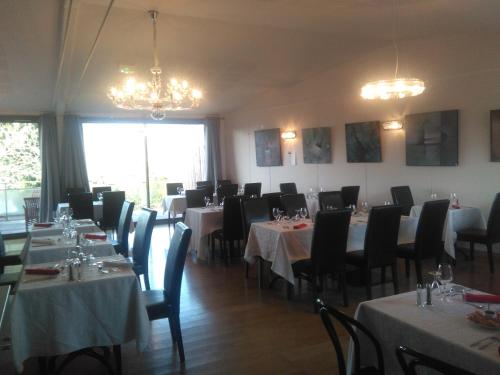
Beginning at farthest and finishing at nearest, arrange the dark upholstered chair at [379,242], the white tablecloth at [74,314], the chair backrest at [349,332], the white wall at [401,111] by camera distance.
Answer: the white wall at [401,111] < the dark upholstered chair at [379,242] < the white tablecloth at [74,314] < the chair backrest at [349,332]

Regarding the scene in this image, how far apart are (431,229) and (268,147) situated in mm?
6297

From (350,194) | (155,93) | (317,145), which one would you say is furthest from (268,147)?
(155,93)

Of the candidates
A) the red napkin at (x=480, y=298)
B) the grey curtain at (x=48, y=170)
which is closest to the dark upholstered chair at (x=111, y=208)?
the grey curtain at (x=48, y=170)

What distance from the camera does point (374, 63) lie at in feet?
24.9

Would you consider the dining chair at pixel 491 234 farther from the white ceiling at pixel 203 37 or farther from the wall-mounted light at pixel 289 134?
the wall-mounted light at pixel 289 134

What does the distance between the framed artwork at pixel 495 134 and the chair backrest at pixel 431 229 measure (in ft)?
6.87

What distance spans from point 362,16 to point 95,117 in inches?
279

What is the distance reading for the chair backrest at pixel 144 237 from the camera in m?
4.15

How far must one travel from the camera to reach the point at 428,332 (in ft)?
5.76

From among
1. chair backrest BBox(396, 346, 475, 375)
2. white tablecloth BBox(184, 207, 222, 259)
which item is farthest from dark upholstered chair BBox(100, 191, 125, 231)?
chair backrest BBox(396, 346, 475, 375)

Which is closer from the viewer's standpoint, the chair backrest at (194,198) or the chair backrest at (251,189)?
the chair backrest at (194,198)

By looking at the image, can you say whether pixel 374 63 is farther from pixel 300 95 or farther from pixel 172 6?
pixel 172 6

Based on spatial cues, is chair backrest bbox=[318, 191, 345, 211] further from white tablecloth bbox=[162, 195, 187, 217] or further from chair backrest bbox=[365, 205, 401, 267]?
white tablecloth bbox=[162, 195, 187, 217]

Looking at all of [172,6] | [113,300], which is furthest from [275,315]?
[172,6]
